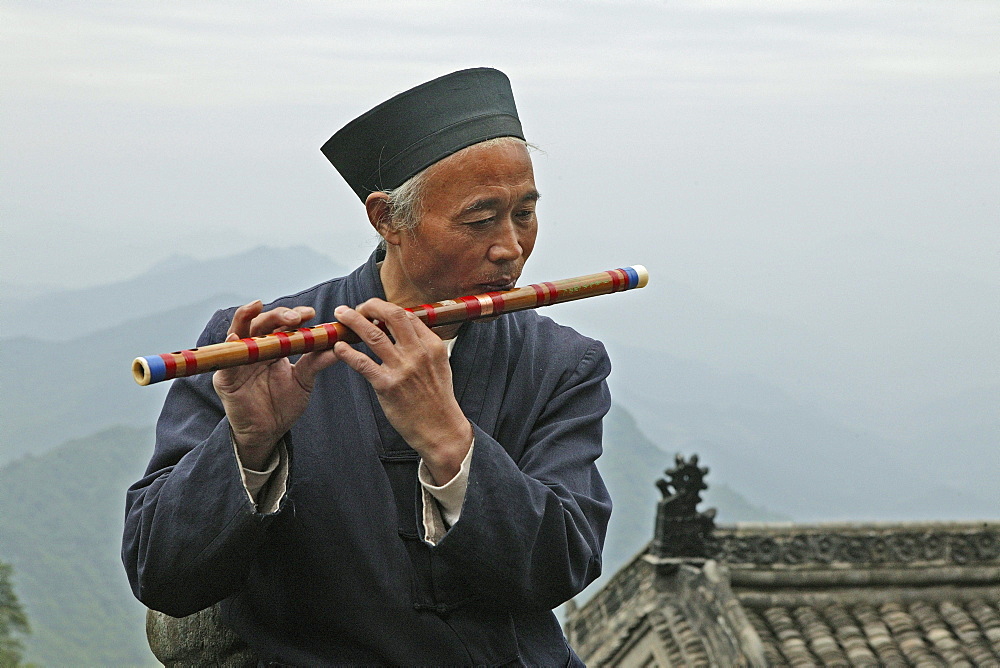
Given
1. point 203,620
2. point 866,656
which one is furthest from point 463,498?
point 866,656

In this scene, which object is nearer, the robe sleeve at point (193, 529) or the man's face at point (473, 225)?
the robe sleeve at point (193, 529)

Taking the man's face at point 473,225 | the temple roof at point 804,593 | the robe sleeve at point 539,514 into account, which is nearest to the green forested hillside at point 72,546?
the temple roof at point 804,593

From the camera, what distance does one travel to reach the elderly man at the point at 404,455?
2.33m

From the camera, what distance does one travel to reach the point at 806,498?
397 ft

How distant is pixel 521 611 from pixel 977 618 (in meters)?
13.7

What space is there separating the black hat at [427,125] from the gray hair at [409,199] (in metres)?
0.01

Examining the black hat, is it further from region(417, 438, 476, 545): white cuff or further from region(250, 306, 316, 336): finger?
region(417, 438, 476, 545): white cuff

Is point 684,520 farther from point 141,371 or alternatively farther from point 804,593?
point 141,371

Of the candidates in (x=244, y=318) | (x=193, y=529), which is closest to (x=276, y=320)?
(x=244, y=318)

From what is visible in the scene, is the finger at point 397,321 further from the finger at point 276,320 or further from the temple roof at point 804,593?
the temple roof at point 804,593

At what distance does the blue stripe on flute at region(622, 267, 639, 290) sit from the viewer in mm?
2703

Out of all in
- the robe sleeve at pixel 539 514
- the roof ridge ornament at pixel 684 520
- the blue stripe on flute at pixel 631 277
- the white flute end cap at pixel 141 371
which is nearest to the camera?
the white flute end cap at pixel 141 371

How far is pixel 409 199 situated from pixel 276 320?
390mm

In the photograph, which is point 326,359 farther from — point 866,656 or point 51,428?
point 51,428
